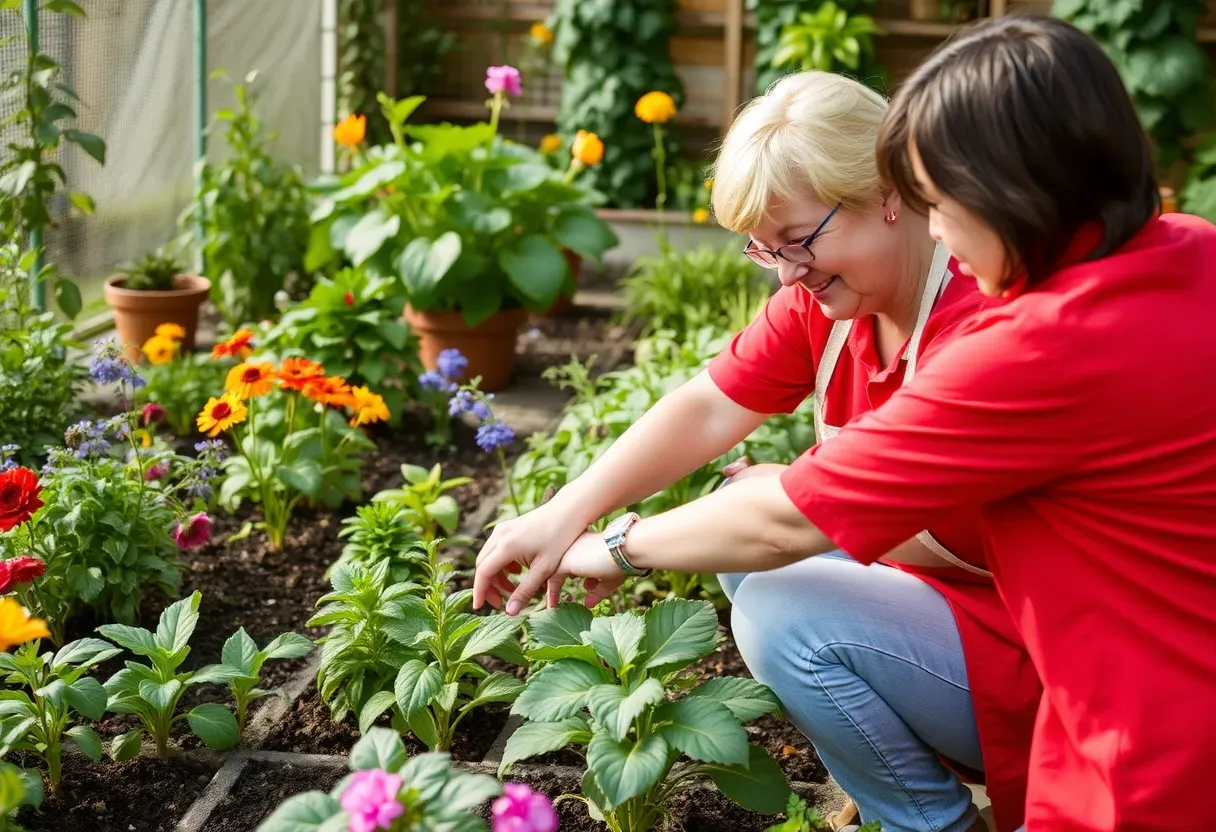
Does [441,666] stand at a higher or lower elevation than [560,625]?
lower

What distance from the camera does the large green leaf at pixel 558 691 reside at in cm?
178

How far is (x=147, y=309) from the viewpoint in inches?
168

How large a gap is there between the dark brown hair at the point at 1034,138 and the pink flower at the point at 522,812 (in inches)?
29.8

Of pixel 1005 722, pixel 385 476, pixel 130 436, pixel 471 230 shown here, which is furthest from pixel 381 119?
pixel 1005 722

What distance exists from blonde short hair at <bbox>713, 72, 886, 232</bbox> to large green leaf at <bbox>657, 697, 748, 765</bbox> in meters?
0.66

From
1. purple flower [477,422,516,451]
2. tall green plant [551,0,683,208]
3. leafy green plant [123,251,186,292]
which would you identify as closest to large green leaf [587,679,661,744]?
purple flower [477,422,516,451]

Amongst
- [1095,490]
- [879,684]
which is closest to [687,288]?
[879,684]

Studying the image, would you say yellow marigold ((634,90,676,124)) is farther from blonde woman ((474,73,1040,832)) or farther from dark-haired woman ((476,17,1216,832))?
dark-haired woman ((476,17,1216,832))

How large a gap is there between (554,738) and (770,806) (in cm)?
32

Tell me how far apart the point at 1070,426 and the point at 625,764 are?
0.71 meters

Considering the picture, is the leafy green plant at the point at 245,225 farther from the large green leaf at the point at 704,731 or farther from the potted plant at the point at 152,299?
the large green leaf at the point at 704,731

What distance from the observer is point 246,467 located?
3125mm

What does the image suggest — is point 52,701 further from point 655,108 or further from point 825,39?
point 825,39

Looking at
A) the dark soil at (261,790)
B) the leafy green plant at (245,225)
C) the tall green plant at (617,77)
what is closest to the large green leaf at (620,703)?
the dark soil at (261,790)
